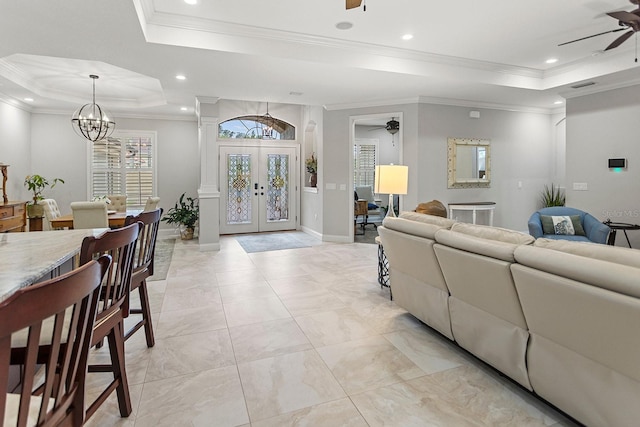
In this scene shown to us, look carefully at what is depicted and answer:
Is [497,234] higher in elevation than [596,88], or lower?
lower

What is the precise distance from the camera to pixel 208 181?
621 centimetres

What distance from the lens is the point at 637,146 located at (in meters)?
5.19

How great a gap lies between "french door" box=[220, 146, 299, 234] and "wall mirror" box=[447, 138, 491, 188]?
3538 millimetres

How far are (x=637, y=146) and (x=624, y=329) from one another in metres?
5.30

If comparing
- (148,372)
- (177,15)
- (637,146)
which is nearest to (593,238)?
(637,146)

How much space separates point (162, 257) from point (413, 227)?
4350 millimetres

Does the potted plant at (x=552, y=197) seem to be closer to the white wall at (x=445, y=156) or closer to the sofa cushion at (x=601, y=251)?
the white wall at (x=445, y=156)

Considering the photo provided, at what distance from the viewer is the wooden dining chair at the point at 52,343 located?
0.75 meters

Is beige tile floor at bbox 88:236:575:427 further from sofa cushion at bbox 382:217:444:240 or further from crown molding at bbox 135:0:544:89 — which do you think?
crown molding at bbox 135:0:544:89

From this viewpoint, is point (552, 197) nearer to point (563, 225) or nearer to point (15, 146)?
point (563, 225)

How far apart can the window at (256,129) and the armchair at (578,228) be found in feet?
17.5

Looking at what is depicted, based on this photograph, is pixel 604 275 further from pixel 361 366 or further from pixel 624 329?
pixel 361 366

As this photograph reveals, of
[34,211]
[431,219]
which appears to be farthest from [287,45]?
[34,211]

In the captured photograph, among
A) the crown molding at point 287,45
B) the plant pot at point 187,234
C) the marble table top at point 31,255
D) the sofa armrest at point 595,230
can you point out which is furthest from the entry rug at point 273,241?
the sofa armrest at point 595,230
